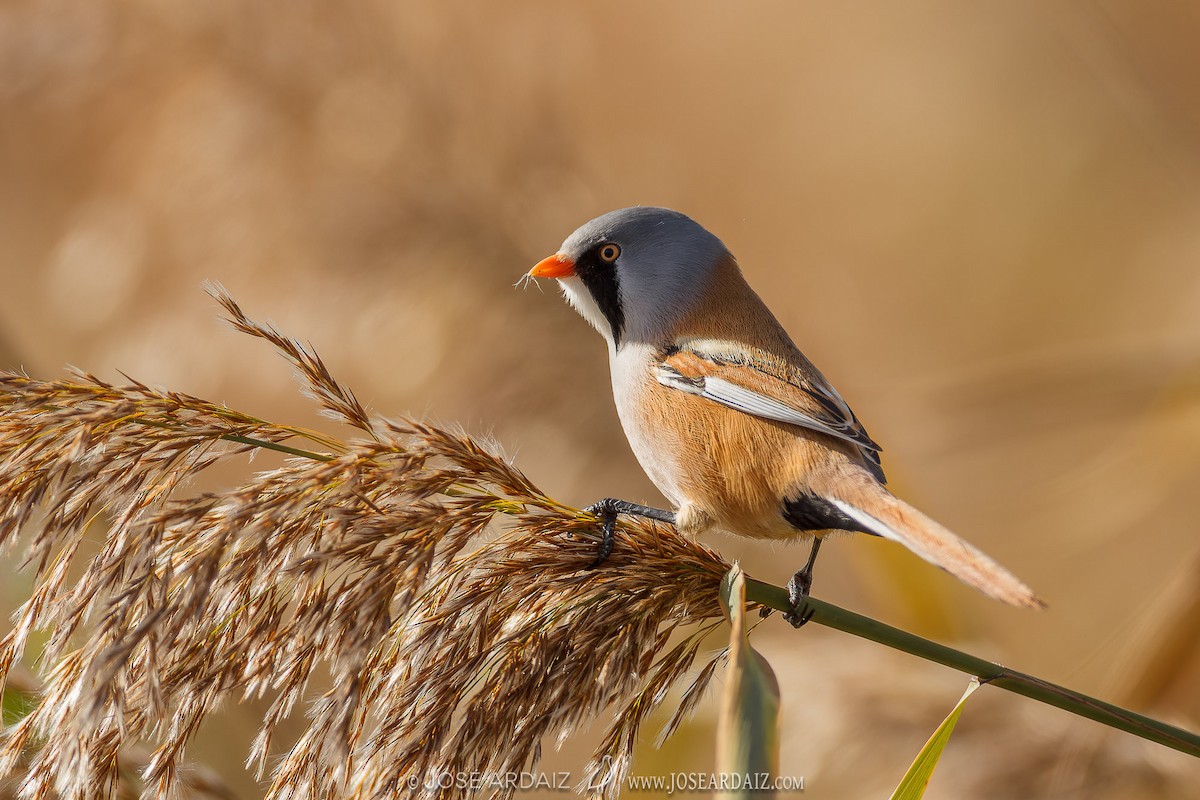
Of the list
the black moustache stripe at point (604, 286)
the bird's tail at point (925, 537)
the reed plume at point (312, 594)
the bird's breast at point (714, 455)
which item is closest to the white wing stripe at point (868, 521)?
the bird's tail at point (925, 537)

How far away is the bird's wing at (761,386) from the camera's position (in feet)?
6.31

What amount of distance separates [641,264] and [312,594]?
1261 mm

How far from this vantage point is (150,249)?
2.94 m

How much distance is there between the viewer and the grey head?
230 centimetres

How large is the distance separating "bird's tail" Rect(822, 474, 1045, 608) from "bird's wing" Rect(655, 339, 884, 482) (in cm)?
18

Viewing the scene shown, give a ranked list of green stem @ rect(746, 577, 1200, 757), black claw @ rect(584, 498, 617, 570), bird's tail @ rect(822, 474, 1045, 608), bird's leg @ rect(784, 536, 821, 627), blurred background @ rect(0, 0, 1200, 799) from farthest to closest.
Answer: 1. blurred background @ rect(0, 0, 1200, 799)
2. bird's leg @ rect(784, 536, 821, 627)
3. black claw @ rect(584, 498, 617, 570)
4. green stem @ rect(746, 577, 1200, 757)
5. bird's tail @ rect(822, 474, 1045, 608)

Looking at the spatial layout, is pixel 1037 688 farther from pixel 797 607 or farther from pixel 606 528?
pixel 606 528

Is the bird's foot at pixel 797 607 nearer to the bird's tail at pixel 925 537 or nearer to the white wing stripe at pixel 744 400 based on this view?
the bird's tail at pixel 925 537

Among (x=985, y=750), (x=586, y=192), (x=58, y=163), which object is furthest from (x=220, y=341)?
(x=985, y=750)

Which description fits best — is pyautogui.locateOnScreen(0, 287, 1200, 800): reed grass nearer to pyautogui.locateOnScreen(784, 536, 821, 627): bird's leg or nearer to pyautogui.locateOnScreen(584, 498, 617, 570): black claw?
pyautogui.locateOnScreen(584, 498, 617, 570): black claw

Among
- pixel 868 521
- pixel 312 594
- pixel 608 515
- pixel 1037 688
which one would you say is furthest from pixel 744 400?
pixel 312 594

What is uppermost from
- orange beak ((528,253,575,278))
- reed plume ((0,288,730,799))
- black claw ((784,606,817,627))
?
orange beak ((528,253,575,278))

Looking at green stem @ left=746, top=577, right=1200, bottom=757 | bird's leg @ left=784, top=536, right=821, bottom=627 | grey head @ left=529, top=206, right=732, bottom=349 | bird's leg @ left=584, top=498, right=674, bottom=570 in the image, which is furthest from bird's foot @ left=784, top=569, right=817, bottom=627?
grey head @ left=529, top=206, right=732, bottom=349

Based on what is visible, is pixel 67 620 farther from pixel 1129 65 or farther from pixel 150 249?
pixel 1129 65
